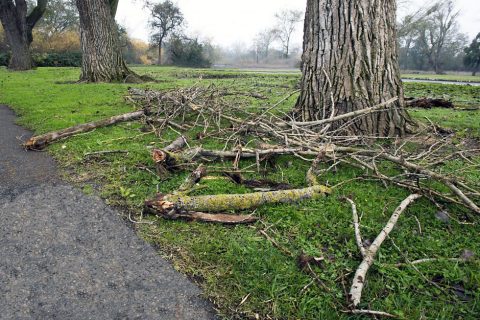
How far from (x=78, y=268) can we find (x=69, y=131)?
3.31m

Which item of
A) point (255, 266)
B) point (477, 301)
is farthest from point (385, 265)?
point (255, 266)

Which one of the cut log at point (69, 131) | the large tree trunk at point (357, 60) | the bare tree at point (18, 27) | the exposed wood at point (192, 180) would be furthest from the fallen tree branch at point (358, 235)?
the bare tree at point (18, 27)

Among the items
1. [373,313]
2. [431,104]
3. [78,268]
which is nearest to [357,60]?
[373,313]

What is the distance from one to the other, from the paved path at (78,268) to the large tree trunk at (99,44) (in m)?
9.27

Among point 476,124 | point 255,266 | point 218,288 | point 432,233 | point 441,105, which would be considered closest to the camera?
point 218,288

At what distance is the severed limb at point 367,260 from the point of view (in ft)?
5.92

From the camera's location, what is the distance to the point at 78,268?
212 centimetres

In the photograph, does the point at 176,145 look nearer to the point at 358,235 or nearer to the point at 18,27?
the point at 358,235

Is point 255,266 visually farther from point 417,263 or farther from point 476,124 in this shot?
point 476,124

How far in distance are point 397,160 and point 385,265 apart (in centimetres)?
122

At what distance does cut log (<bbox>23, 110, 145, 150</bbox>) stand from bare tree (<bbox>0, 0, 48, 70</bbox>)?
18.5 m

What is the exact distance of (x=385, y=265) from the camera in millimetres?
2059

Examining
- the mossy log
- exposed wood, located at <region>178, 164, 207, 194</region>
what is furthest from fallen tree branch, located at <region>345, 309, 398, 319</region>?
exposed wood, located at <region>178, 164, 207, 194</region>

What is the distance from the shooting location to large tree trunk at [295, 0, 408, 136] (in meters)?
4.12
